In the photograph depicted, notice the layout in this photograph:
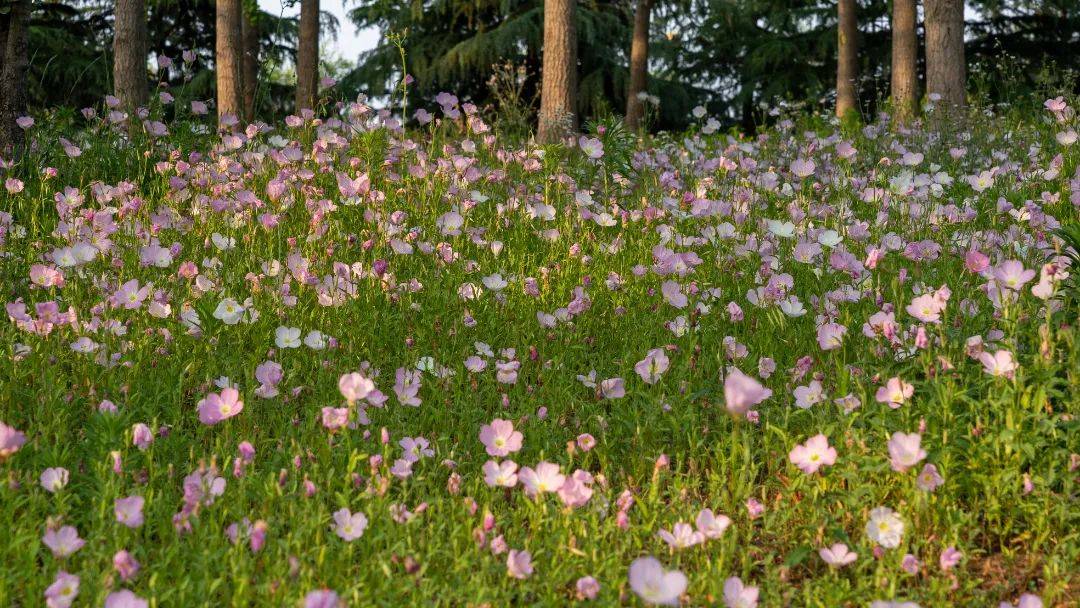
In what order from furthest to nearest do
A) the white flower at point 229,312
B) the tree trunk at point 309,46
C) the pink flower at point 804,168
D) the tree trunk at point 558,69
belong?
the tree trunk at point 309,46 → the tree trunk at point 558,69 → the pink flower at point 804,168 → the white flower at point 229,312

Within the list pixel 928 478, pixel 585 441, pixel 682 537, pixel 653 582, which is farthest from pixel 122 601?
pixel 928 478

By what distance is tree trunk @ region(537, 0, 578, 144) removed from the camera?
8.01 m

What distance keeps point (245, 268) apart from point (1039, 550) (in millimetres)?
→ 3038

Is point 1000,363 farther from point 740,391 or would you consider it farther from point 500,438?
point 500,438

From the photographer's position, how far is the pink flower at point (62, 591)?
5.96 ft

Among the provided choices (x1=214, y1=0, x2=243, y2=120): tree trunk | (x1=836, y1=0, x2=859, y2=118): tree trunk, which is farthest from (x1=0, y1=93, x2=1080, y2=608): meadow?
(x1=836, y1=0, x2=859, y2=118): tree trunk

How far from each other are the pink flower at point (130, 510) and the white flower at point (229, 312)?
1171mm

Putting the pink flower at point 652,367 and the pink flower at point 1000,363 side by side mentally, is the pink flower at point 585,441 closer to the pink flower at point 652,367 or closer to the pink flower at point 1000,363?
the pink flower at point 652,367

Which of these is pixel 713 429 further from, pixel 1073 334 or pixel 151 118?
pixel 151 118

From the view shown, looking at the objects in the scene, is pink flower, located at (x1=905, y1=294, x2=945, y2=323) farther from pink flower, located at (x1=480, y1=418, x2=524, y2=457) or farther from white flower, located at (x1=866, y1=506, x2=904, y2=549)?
pink flower, located at (x1=480, y1=418, x2=524, y2=457)

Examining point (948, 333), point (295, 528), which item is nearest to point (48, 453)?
point (295, 528)

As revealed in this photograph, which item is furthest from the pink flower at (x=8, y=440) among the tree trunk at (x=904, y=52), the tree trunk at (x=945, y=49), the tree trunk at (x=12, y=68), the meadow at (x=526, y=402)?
the tree trunk at (x=904, y=52)

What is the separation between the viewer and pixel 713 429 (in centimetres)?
299

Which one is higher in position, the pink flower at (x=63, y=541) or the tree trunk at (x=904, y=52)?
the tree trunk at (x=904, y=52)
